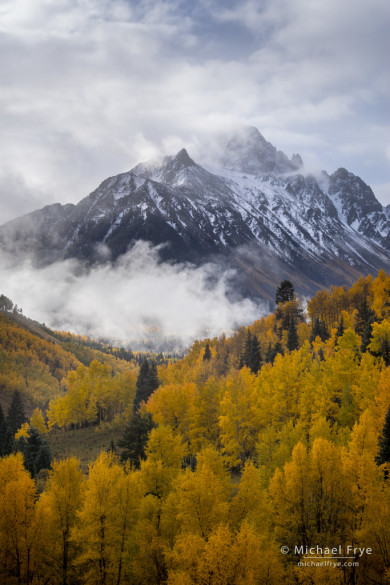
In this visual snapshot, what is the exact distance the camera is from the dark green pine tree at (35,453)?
47.2 m

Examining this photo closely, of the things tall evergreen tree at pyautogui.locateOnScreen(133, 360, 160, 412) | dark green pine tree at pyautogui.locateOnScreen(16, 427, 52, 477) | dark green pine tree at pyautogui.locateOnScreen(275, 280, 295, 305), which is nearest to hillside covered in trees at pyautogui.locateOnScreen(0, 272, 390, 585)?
dark green pine tree at pyautogui.locateOnScreen(16, 427, 52, 477)

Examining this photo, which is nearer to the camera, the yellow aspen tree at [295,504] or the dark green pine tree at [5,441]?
the yellow aspen tree at [295,504]

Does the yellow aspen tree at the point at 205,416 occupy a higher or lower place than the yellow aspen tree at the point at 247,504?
higher

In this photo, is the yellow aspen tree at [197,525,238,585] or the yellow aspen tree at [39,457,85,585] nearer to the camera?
the yellow aspen tree at [197,525,238,585]

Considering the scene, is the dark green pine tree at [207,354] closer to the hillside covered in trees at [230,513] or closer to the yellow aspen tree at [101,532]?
the hillside covered in trees at [230,513]

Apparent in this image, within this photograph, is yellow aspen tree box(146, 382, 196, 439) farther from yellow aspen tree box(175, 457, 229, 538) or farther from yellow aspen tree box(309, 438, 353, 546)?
yellow aspen tree box(309, 438, 353, 546)

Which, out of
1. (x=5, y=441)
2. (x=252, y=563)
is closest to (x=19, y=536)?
(x=252, y=563)

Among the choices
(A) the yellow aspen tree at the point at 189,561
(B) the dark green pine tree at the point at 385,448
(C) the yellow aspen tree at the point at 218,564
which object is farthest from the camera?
(B) the dark green pine tree at the point at 385,448

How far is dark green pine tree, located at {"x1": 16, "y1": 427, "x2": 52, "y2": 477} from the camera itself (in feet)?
155

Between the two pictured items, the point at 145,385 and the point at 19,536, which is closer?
the point at 19,536

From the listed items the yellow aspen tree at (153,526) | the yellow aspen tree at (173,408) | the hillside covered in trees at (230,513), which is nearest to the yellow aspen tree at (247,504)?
the hillside covered in trees at (230,513)

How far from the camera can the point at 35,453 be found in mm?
48469

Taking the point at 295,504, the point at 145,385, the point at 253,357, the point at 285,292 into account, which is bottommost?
the point at 295,504

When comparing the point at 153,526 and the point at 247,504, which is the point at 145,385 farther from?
the point at 247,504
